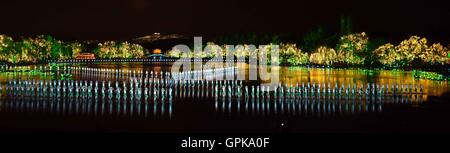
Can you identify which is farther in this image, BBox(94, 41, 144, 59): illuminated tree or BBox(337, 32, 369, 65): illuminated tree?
BBox(94, 41, 144, 59): illuminated tree

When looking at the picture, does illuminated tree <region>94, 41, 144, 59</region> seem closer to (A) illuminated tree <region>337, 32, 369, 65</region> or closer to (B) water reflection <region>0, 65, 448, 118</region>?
(A) illuminated tree <region>337, 32, 369, 65</region>

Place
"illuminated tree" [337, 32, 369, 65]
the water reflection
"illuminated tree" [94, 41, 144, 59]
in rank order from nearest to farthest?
1. the water reflection
2. "illuminated tree" [337, 32, 369, 65]
3. "illuminated tree" [94, 41, 144, 59]

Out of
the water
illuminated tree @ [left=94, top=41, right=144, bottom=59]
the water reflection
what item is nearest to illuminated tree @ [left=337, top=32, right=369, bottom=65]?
the water reflection

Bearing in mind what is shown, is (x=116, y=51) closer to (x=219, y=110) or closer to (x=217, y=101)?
(x=217, y=101)

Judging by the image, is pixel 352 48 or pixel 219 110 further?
pixel 352 48

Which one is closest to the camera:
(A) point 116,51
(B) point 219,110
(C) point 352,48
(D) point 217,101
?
(B) point 219,110

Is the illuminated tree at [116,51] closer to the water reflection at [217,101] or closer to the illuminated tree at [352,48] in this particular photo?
the illuminated tree at [352,48]

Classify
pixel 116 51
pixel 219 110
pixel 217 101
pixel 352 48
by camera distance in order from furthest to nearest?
pixel 116 51
pixel 352 48
pixel 217 101
pixel 219 110

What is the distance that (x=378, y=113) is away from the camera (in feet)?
54.7

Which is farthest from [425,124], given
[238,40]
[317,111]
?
[238,40]

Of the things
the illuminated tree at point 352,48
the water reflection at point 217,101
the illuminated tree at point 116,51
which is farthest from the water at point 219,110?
the illuminated tree at point 116,51

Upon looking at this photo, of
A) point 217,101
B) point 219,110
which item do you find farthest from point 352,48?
point 219,110

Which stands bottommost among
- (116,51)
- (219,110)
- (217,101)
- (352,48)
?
(219,110)

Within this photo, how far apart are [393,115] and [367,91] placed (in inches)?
251
